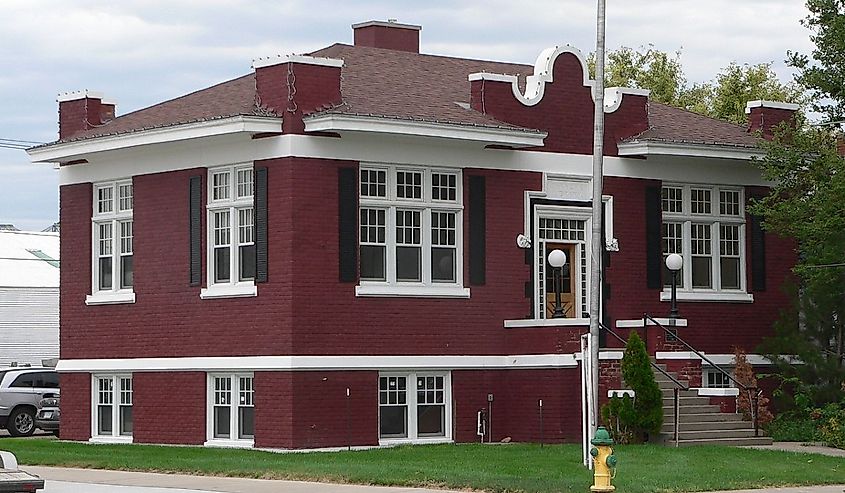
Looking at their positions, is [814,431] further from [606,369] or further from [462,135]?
[462,135]

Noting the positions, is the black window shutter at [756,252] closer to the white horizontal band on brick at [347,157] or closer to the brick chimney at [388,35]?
the white horizontal band on brick at [347,157]

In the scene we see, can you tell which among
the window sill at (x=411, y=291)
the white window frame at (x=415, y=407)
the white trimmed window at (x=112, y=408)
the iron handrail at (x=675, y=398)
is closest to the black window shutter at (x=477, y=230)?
the window sill at (x=411, y=291)

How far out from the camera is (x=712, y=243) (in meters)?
34.8

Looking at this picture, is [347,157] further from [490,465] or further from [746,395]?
[746,395]

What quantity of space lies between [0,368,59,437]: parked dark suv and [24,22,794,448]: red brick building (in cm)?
533

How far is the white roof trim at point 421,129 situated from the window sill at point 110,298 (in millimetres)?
5575

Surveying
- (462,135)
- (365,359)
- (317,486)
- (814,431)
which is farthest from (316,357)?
(814,431)

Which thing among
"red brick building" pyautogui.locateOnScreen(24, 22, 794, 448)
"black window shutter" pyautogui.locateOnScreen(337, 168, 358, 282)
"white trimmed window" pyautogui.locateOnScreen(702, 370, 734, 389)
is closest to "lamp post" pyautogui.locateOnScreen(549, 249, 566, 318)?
"red brick building" pyautogui.locateOnScreen(24, 22, 794, 448)

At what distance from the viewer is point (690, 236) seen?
114 ft

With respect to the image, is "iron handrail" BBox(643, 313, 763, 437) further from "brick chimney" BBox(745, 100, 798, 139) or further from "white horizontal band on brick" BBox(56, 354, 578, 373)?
"brick chimney" BBox(745, 100, 798, 139)

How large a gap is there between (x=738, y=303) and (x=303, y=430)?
10321 millimetres

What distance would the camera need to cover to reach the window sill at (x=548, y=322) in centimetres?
3092

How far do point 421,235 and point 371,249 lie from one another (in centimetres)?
105

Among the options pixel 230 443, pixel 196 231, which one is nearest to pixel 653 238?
pixel 196 231
